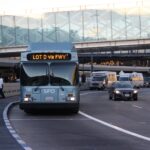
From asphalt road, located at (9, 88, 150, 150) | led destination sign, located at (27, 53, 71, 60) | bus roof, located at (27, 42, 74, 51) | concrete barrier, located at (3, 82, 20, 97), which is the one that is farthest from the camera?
concrete barrier, located at (3, 82, 20, 97)

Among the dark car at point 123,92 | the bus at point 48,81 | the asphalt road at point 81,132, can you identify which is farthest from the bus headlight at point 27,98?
the dark car at point 123,92

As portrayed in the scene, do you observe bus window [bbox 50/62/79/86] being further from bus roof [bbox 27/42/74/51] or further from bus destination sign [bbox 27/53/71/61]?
bus roof [bbox 27/42/74/51]

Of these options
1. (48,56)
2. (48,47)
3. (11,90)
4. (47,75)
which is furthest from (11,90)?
(47,75)

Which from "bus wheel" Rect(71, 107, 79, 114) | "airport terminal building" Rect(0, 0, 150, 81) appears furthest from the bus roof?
"airport terminal building" Rect(0, 0, 150, 81)

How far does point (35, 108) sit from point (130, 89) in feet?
60.2

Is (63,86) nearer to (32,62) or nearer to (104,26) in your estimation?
(32,62)

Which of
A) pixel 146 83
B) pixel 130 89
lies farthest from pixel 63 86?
pixel 146 83

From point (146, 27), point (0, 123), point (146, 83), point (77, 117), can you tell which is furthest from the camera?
point (146, 83)

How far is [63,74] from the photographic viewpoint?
26.4 metres

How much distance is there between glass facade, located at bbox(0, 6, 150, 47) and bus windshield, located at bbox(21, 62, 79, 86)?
66791 mm

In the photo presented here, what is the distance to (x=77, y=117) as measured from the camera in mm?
25781

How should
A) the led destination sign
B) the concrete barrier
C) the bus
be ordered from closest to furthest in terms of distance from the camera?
1. the bus
2. the led destination sign
3. the concrete barrier

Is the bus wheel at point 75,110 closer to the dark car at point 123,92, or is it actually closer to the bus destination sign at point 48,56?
the bus destination sign at point 48,56

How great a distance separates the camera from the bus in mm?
26281
